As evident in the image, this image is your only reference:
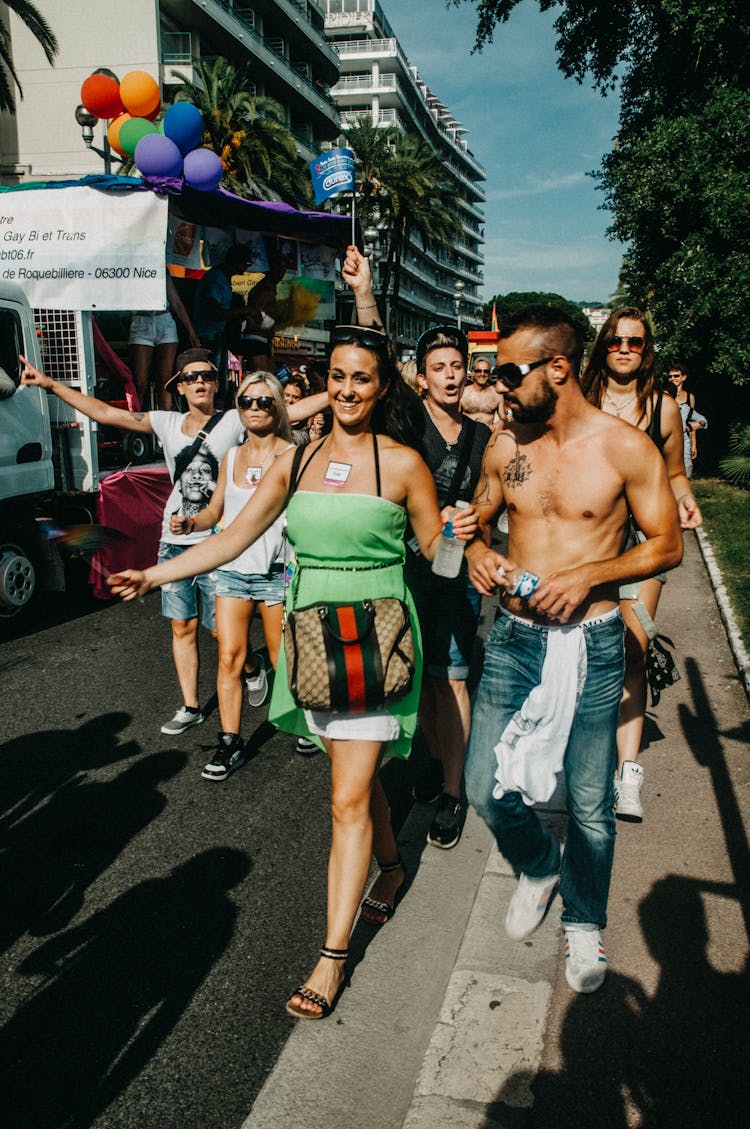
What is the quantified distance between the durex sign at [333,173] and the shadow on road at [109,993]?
4689 millimetres

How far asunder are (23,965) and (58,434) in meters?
5.54

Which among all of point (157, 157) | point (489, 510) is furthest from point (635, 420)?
point (157, 157)

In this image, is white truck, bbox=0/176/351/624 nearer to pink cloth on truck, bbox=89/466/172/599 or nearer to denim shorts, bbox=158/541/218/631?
pink cloth on truck, bbox=89/466/172/599

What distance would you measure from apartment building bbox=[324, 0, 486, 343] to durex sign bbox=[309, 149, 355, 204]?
57.2 m

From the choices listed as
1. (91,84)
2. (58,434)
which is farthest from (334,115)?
(58,434)

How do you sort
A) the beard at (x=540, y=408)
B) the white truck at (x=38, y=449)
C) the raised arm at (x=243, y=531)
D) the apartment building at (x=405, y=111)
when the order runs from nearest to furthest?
the beard at (x=540, y=408) → the raised arm at (x=243, y=531) → the white truck at (x=38, y=449) → the apartment building at (x=405, y=111)

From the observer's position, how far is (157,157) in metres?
7.88

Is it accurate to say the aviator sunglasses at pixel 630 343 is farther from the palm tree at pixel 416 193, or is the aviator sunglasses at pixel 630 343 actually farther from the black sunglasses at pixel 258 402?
the palm tree at pixel 416 193

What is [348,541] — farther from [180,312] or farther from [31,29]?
[31,29]

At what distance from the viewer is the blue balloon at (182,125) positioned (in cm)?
838

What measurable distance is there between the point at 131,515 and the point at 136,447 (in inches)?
49.2

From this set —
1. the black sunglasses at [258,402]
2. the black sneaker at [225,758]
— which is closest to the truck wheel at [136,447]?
the black sunglasses at [258,402]

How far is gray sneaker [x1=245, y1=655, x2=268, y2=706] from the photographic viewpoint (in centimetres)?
562

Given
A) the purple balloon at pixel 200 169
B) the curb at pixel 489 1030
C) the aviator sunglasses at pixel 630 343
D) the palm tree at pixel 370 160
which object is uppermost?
the palm tree at pixel 370 160
